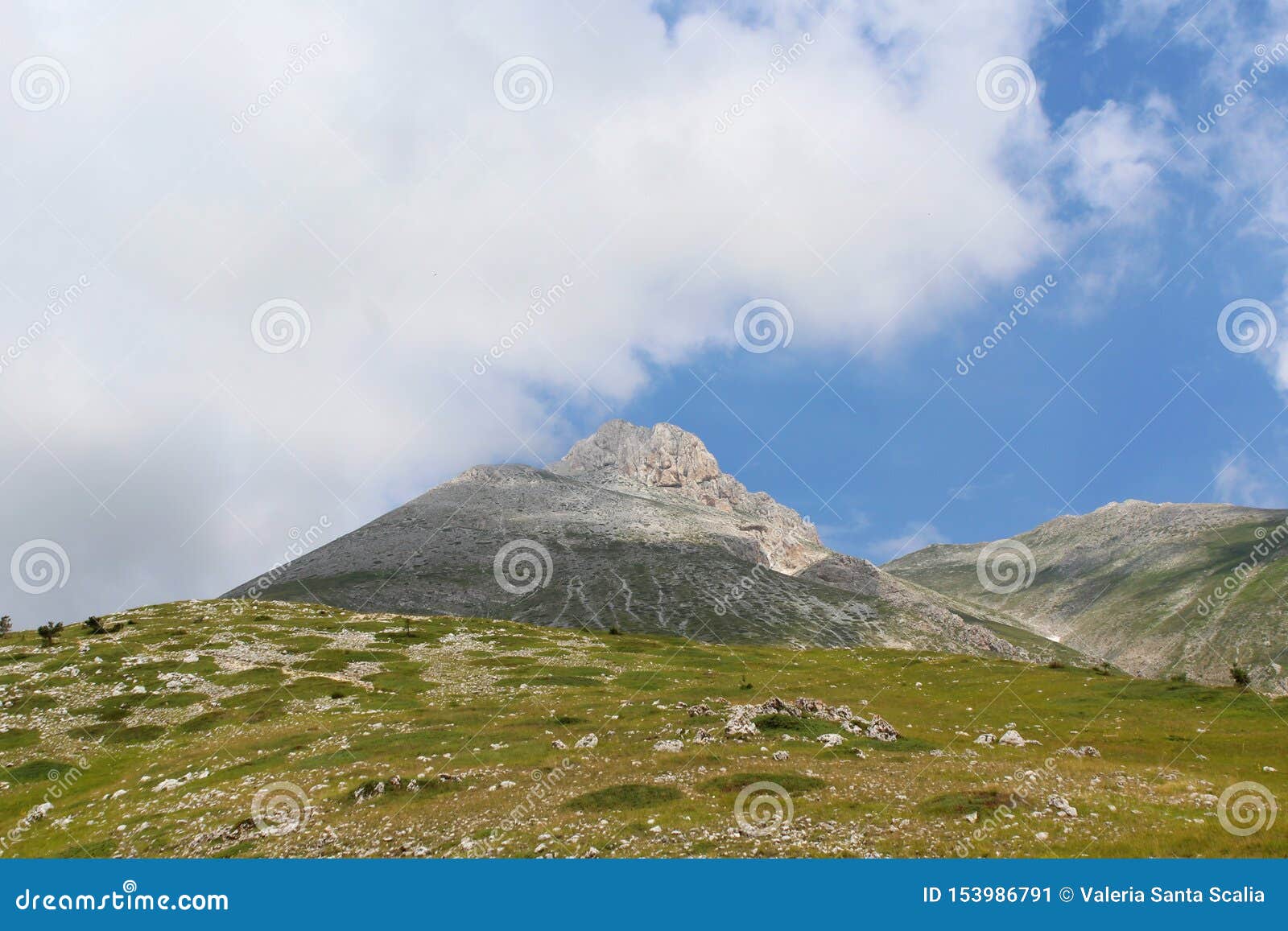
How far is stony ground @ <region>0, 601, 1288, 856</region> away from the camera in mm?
22172

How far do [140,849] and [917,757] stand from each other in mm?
33958

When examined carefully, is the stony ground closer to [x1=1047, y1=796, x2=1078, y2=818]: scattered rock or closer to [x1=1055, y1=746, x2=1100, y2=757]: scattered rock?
[x1=1047, y1=796, x2=1078, y2=818]: scattered rock

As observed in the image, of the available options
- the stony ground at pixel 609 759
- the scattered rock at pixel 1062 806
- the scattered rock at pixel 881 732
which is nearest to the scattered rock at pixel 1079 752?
the stony ground at pixel 609 759

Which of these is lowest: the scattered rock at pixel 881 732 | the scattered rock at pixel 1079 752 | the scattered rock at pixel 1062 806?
the scattered rock at pixel 1062 806

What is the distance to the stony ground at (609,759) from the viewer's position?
72.7 ft

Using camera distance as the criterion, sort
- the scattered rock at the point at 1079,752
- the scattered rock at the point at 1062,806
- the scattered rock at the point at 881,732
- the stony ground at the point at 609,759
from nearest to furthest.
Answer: the scattered rock at the point at 1062,806 < the stony ground at the point at 609,759 < the scattered rock at the point at 1079,752 < the scattered rock at the point at 881,732

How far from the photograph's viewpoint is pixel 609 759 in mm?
33062

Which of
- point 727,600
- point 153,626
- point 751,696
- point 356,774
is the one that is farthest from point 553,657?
point 727,600

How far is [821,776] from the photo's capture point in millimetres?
28062

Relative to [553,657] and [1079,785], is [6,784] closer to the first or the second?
[553,657]

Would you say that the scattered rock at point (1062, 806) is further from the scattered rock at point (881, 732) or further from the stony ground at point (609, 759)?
the scattered rock at point (881, 732)

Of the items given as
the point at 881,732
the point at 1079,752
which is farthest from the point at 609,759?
the point at 1079,752

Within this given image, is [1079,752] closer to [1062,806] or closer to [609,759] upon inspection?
[1062,806]

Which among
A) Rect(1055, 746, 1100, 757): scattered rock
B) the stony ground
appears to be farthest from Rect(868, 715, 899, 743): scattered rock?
Rect(1055, 746, 1100, 757): scattered rock
